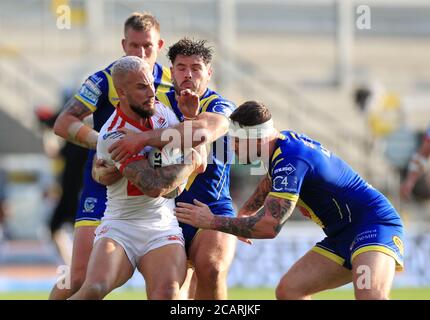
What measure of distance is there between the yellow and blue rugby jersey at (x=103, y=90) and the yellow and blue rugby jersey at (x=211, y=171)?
8.8 inches

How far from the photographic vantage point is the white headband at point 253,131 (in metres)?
8.07

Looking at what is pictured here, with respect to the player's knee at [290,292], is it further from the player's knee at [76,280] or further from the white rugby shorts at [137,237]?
the player's knee at [76,280]

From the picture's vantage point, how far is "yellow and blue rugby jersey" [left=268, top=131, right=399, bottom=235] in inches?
313

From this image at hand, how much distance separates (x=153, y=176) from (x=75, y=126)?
174 centimetres

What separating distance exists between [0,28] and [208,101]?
17.3 metres

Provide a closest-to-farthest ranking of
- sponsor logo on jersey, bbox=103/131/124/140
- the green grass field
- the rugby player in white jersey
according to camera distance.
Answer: the rugby player in white jersey, sponsor logo on jersey, bbox=103/131/124/140, the green grass field

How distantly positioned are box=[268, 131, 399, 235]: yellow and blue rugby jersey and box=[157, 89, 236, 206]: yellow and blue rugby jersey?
2.20ft

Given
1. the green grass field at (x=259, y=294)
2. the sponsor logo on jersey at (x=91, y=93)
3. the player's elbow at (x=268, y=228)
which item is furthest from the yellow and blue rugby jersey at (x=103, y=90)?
the green grass field at (x=259, y=294)

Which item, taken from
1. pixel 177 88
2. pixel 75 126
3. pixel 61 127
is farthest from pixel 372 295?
pixel 61 127

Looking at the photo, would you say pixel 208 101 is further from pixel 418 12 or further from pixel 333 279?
pixel 418 12

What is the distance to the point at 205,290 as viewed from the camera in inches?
335

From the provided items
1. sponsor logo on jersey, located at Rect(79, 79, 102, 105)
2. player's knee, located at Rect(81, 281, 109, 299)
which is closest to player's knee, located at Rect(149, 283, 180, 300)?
player's knee, located at Rect(81, 281, 109, 299)

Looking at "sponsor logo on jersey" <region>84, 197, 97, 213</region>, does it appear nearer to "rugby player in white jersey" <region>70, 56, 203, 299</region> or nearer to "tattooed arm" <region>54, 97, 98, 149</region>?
"tattooed arm" <region>54, 97, 98, 149</region>
